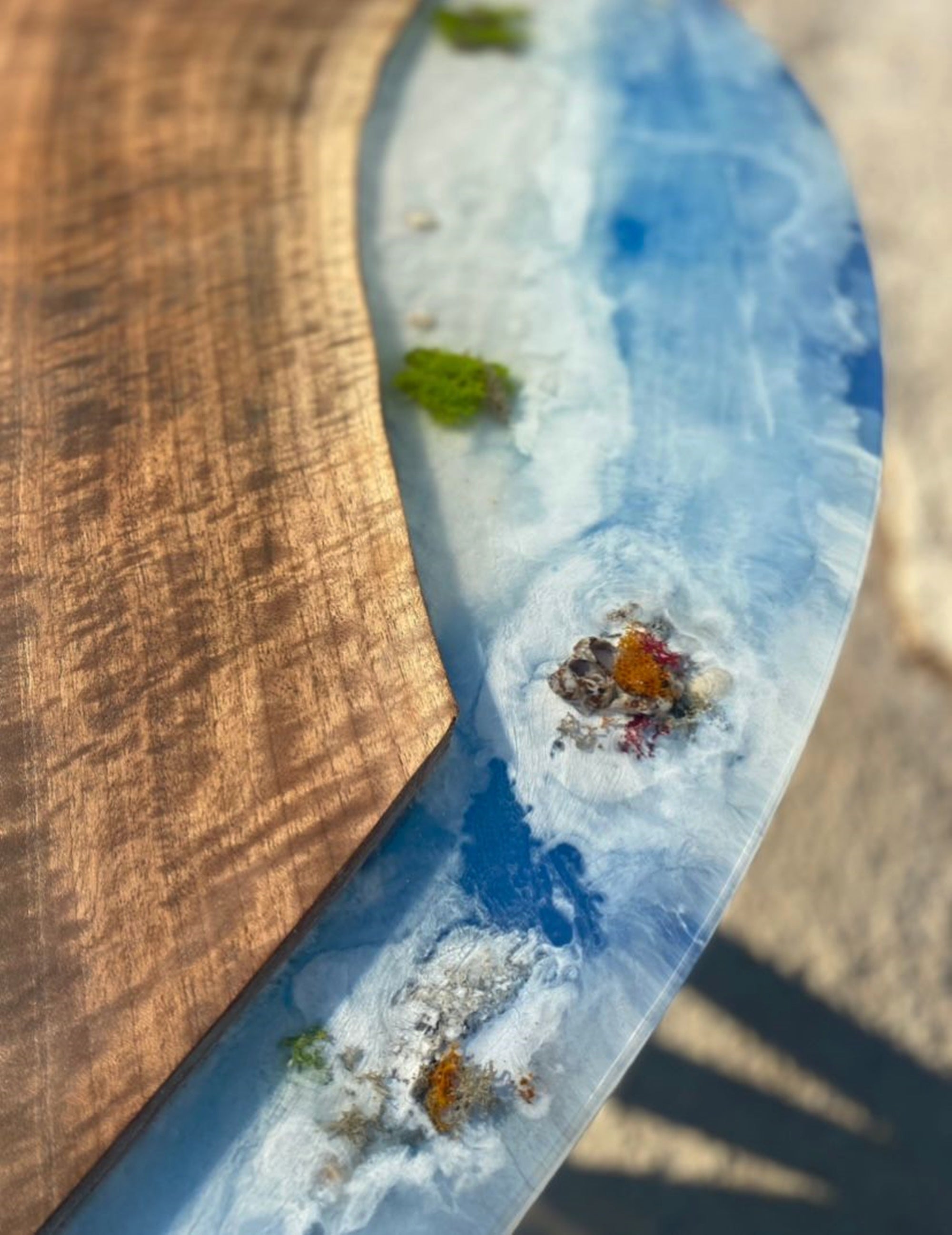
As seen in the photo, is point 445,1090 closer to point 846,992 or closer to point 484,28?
point 846,992

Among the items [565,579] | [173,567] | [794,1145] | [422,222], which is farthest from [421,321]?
[794,1145]

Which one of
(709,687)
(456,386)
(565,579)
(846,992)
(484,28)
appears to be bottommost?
(846,992)

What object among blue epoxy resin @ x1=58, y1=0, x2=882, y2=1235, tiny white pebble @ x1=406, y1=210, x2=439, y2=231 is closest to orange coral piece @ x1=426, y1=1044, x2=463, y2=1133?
blue epoxy resin @ x1=58, y1=0, x2=882, y2=1235

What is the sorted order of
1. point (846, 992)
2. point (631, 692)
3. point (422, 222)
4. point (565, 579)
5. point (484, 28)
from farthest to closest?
point (846, 992)
point (484, 28)
point (422, 222)
point (565, 579)
point (631, 692)

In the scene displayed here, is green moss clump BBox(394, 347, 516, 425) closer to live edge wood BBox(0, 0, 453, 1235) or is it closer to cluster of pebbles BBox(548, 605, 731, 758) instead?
live edge wood BBox(0, 0, 453, 1235)

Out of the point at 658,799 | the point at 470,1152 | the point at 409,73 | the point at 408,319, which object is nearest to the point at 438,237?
the point at 408,319

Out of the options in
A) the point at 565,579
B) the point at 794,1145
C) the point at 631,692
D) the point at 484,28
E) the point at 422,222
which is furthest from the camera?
the point at 794,1145

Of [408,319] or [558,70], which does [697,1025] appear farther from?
[558,70]

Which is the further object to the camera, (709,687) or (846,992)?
(846,992)
